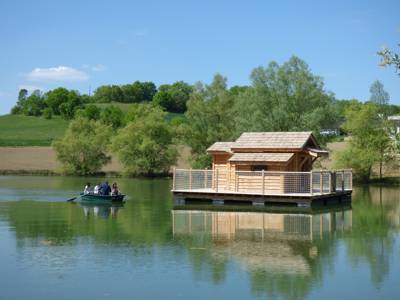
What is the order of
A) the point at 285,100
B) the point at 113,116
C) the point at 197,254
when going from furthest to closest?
the point at 113,116
the point at 285,100
the point at 197,254

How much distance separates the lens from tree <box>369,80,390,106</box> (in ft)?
237

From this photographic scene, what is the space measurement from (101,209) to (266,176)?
10.1m

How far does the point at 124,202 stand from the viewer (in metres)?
38.0

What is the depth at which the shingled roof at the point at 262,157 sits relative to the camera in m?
37.6

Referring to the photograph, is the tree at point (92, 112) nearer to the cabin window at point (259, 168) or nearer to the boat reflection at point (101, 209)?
the cabin window at point (259, 168)

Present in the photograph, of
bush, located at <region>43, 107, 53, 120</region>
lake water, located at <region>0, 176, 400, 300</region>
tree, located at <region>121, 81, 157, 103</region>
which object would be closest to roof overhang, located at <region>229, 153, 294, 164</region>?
lake water, located at <region>0, 176, 400, 300</region>

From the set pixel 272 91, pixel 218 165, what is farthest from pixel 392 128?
pixel 272 91

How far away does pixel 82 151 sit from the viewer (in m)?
78.1

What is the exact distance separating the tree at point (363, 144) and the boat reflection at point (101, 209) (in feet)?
106

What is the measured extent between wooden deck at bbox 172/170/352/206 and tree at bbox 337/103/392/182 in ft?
72.3

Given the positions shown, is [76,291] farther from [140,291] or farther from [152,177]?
[152,177]

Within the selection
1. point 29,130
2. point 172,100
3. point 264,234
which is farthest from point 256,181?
point 172,100

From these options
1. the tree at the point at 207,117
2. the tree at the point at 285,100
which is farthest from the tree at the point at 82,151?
the tree at the point at 285,100

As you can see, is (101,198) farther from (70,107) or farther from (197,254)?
(70,107)
